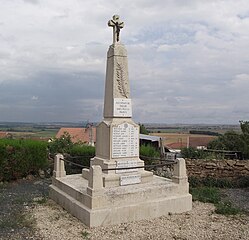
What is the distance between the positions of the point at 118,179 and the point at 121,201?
86 centimetres

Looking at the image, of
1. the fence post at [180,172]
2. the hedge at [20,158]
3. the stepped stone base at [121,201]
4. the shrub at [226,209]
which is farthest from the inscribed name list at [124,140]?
the hedge at [20,158]

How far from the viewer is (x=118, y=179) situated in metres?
7.11

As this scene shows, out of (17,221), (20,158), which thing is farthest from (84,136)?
(17,221)

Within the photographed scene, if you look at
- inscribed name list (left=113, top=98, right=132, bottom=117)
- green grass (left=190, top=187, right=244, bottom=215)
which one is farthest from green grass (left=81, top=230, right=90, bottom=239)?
green grass (left=190, top=187, right=244, bottom=215)

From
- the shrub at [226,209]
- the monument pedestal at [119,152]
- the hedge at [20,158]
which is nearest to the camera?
the shrub at [226,209]

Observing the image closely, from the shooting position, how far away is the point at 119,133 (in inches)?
292

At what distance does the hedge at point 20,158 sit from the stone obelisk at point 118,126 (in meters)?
4.15

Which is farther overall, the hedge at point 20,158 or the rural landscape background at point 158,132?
the rural landscape background at point 158,132

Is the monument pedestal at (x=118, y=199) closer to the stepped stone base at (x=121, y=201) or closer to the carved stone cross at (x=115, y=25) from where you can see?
the stepped stone base at (x=121, y=201)

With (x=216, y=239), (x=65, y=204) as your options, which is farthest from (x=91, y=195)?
(x=216, y=239)

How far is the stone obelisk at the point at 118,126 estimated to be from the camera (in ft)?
24.0

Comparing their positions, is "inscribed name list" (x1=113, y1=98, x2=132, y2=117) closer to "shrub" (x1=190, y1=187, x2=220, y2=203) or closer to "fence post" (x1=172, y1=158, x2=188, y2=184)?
"fence post" (x1=172, y1=158, x2=188, y2=184)

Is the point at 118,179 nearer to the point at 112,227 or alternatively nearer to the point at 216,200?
the point at 112,227

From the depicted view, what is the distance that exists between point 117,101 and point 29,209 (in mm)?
3251
